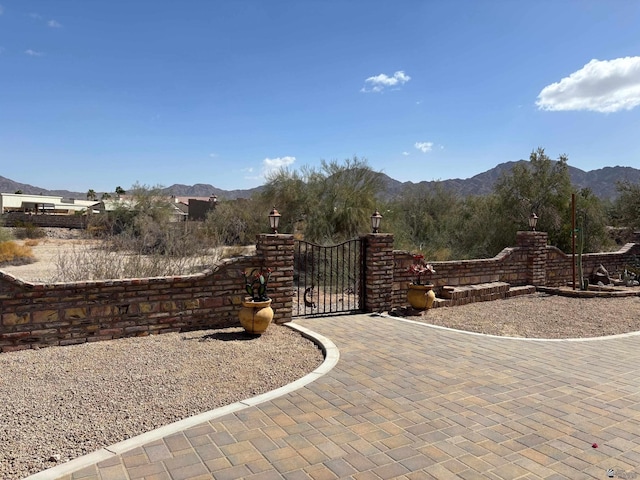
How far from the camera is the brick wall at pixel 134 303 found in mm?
5777

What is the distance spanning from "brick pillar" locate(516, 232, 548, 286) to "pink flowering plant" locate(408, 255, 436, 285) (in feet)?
13.3

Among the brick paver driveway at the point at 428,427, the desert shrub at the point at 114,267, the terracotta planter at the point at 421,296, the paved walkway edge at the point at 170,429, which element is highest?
the desert shrub at the point at 114,267

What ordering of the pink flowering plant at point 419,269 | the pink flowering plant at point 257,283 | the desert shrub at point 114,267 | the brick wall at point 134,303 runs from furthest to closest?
the desert shrub at point 114,267 < the pink flowering plant at point 419,269 < the pink flowering plant at point 257,283 < the brick wall at point 134,303

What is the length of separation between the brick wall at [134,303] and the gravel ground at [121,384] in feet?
0.77

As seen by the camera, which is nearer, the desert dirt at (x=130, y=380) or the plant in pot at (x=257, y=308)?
the desert dirt at (x=130, y=380)

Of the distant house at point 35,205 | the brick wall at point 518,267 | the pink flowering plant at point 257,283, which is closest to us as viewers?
the pink flowering plant at point 257,283

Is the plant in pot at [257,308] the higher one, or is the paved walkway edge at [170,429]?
the plant in pot at [257,308]

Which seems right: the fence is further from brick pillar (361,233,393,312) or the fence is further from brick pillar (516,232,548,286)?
brick pillar (516,232,548,286)

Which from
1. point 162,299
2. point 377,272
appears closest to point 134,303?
point 162,299

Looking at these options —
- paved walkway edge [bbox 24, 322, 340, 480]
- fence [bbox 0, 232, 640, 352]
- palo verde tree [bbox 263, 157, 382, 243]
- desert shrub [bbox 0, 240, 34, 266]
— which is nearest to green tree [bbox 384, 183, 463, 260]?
palo verde tree [bbox 263, 157, 382, 243]

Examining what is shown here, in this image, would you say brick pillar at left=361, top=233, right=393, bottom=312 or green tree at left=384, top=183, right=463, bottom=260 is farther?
green tree at left=384, top=183, right=463, bottom=260

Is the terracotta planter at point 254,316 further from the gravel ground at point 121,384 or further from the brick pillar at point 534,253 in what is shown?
the brick pillar at point 534,253

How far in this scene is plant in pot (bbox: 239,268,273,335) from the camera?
21.7ft

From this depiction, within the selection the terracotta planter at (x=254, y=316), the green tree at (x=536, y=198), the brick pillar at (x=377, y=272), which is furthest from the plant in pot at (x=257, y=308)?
the green tree at (x=536, y=198)
